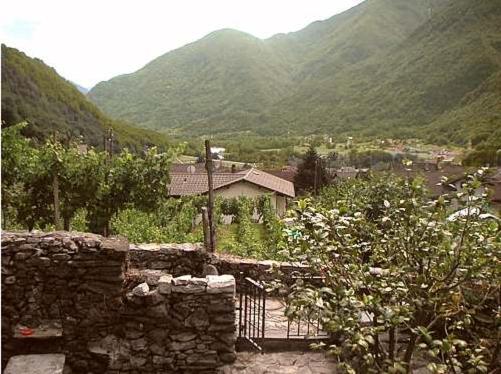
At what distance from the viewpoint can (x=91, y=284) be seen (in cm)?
671

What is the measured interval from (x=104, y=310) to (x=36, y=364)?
3.29 feet

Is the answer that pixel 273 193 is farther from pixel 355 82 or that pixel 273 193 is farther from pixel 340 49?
pixel 340 49

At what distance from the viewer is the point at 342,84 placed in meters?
154

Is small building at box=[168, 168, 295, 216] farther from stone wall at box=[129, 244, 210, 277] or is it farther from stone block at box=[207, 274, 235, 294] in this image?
stone block at box=[207, 274, 235, 294]

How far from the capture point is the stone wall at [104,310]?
6660 mm

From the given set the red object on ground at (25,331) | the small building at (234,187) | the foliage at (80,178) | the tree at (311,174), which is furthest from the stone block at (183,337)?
the tree at (311,174)

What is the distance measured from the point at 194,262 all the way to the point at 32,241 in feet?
9.94

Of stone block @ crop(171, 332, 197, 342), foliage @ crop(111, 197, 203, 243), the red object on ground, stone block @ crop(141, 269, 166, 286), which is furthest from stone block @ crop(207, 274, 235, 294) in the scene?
foliage @ crop(111, 197, 203, 243)

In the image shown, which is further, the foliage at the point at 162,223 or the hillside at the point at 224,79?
the hillside at the point at 224,79

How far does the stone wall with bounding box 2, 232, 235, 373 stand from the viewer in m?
6.66

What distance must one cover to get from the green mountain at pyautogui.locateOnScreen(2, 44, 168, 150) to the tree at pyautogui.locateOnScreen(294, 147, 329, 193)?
66.6 feet

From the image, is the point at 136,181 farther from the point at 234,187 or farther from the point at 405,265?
the point at 234,187

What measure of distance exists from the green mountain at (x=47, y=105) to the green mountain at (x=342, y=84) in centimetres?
5937

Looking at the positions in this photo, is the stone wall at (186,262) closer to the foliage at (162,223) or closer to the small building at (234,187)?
the foliage at (162,223)
